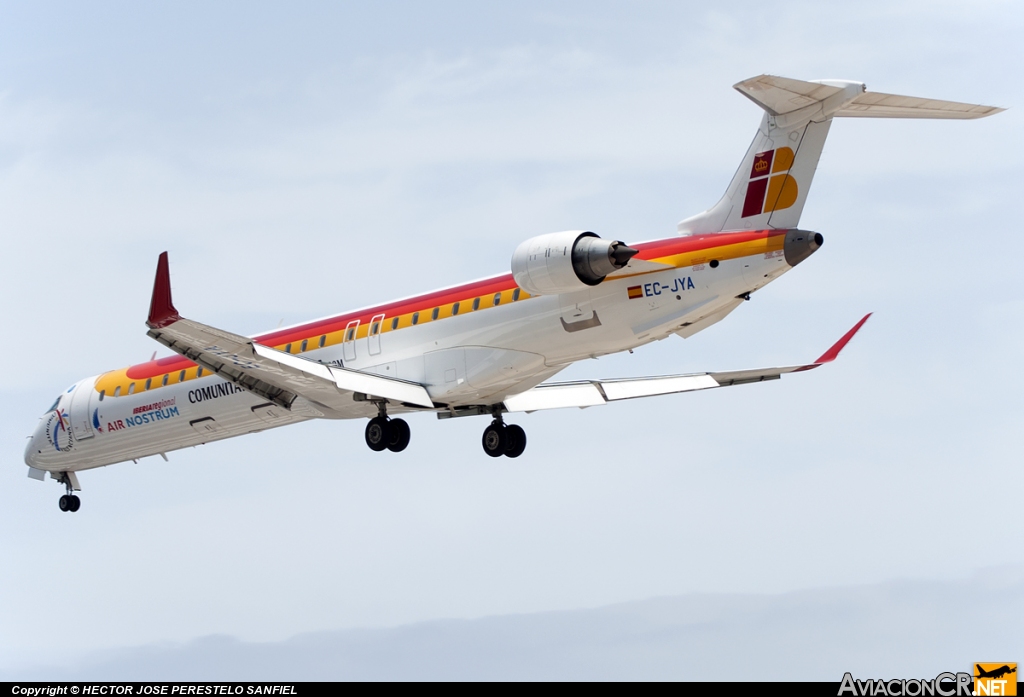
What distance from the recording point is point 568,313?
25.9 metres

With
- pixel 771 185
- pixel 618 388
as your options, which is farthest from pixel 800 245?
pixel 618 388

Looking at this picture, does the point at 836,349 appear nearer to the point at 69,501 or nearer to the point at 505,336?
the point at 505,336

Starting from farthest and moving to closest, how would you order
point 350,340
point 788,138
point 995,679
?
point 350,340 → point 788,138 → point 995,679

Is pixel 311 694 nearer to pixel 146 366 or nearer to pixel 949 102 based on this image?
pixel 146 366

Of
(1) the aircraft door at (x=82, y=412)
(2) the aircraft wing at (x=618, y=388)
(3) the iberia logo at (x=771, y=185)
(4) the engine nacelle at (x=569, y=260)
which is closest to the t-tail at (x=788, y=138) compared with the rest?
(3) the iberia logo at (x=771, y=185)

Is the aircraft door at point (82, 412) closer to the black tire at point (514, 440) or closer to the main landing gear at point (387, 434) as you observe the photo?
the main landing gear at point (387, 434)

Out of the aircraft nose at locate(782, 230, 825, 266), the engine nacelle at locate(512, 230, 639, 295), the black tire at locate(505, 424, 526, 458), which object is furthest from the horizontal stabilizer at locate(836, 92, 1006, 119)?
the black tire at locate(505, 424, 526, 458)

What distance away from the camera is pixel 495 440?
1158 inches

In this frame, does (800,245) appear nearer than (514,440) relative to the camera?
Yes

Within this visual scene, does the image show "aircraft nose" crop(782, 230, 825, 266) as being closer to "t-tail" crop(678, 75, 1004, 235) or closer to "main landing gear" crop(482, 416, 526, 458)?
"t-tail" crop(678, 75, 1004, 235)

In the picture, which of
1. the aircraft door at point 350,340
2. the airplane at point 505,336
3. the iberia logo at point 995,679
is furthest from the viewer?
the aircraft door at point 350,340

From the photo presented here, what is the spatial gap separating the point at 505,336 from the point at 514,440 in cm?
331

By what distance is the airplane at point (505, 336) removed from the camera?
24125 mm

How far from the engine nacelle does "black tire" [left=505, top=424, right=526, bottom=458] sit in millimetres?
4931
